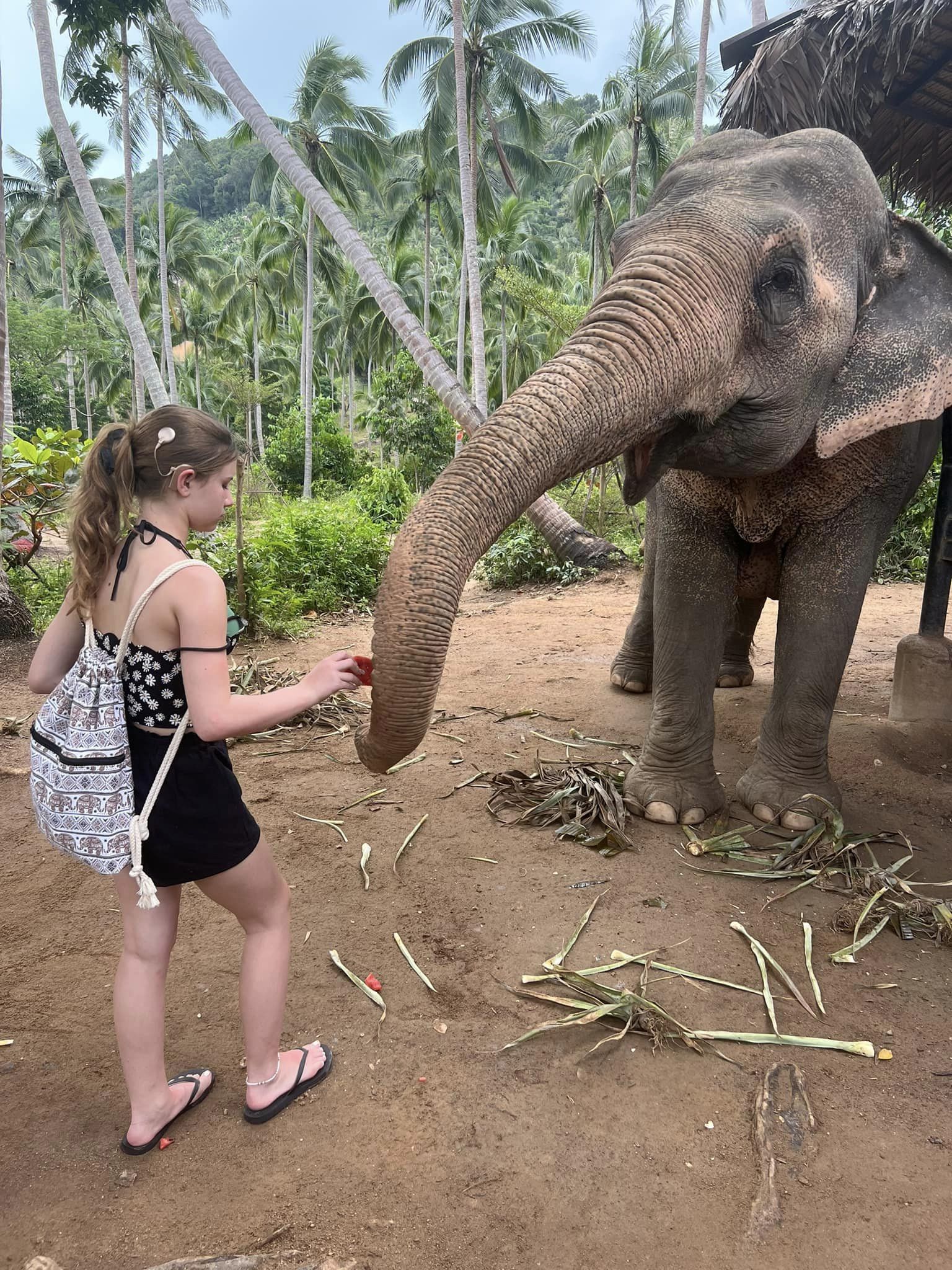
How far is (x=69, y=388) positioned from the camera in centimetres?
3881

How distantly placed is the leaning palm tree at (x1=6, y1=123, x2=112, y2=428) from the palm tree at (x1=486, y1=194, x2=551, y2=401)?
18.7m

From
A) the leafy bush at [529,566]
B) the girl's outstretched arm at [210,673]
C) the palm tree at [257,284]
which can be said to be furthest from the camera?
the palm tree at [257,284]

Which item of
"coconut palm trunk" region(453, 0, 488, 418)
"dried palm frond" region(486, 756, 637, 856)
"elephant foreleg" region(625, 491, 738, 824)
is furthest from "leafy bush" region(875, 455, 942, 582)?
"coconut palm trunk" region(453, 0, 488, 418)

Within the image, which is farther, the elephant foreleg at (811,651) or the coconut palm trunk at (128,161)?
the coconut palm trunk at (128,161)

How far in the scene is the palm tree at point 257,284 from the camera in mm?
40719

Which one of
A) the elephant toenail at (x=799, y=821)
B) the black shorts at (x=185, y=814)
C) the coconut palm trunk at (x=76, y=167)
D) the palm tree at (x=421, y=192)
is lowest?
the elephant toenail at (x=799, y=821)

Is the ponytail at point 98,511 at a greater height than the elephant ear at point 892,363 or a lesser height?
lesser

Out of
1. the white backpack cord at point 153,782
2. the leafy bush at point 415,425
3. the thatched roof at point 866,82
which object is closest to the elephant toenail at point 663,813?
the white backpack cord at point 153,782

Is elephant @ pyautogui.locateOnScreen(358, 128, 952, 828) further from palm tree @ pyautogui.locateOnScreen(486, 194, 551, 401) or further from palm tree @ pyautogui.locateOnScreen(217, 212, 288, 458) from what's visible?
palm tree @ pyautogui.locateOnScreen(217, 212, 288, 458)

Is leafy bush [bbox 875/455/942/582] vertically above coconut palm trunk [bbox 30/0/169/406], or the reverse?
coconut palm trunk [bbox 30/0/169/406]

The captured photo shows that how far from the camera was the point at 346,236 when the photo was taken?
31.7 feet

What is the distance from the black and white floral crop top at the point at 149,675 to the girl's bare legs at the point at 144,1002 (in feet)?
1.21

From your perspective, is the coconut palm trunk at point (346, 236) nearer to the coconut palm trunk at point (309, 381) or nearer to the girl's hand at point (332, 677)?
the girl's hand at point (332, 677)

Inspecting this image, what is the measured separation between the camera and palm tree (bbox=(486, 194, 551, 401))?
119ft
